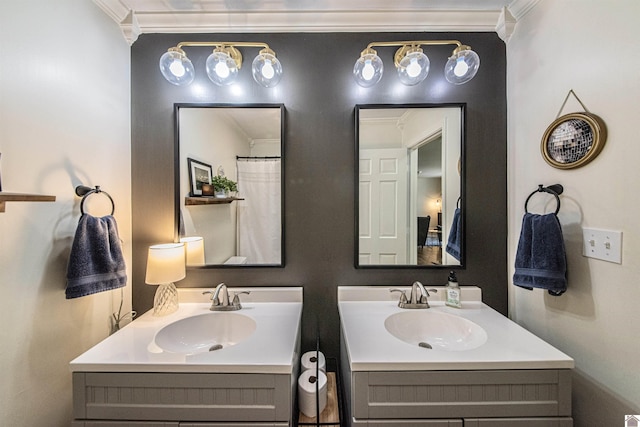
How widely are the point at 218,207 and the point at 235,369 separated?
0.82 metres

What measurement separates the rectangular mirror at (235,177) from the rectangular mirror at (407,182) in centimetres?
46

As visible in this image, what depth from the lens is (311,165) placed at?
1.29 metres

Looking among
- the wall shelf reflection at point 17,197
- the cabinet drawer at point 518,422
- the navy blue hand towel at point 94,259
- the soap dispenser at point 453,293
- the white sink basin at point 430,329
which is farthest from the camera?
the soap dispenser at point 453,293

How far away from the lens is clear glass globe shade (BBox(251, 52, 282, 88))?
1.13 metres

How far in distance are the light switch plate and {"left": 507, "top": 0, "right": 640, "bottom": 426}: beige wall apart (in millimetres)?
19

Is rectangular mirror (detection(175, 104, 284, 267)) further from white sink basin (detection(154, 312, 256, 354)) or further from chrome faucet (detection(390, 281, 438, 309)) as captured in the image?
chrome faucet (detection(390, 281, 438, 309))

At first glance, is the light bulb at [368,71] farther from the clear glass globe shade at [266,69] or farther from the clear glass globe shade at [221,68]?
the clear glass globe shade at [221,68]

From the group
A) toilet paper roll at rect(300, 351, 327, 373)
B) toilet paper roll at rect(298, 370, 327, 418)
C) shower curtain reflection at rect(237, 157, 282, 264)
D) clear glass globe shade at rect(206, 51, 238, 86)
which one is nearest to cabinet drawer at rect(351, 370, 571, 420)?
toilet paper roll at rect(298, 370, 327, 418)

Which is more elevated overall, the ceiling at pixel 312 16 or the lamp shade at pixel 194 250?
the ceiling at pixel 312 16

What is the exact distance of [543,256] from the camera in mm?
975

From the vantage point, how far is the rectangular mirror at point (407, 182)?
1.27m

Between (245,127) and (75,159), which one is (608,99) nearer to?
(245,127)

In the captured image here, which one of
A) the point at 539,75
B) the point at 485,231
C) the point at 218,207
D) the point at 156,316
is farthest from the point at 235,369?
the point at 539,75

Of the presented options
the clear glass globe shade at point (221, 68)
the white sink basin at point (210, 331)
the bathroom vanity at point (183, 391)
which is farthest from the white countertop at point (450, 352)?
the clear glass globe shade at point (221, 68)
